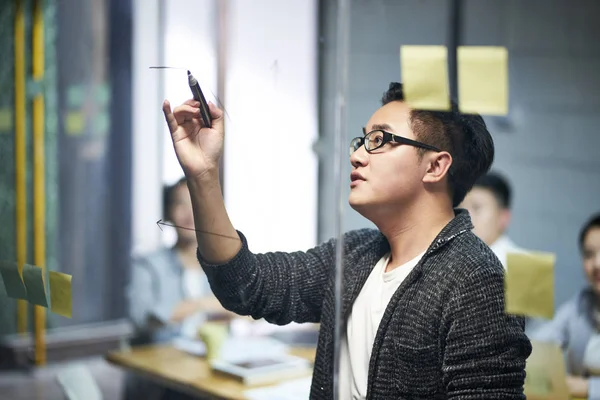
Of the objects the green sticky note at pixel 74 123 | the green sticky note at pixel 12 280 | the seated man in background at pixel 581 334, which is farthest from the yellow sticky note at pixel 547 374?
the green sticky note at pixel 74 123

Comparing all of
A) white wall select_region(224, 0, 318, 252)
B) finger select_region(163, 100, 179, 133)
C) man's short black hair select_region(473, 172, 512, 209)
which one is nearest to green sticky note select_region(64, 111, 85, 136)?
man's short black hair select_region(473, 172, 512, 209)

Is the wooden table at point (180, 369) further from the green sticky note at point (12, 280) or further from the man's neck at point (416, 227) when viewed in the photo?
the man's neck at point (416, 227)

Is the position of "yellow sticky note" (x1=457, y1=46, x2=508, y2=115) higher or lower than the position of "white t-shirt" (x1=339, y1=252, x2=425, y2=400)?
higher

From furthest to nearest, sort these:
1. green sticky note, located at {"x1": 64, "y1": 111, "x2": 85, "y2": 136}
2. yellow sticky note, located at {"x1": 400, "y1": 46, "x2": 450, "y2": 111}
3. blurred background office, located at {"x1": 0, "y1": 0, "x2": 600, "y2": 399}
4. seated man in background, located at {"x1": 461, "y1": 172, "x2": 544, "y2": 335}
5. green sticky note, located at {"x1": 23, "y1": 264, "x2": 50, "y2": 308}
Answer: green sticky note, located at {"x1": 64, "y1": 111, "x2": 85, "y2": 136} → seated man in background, located at {"x1": 461, "y1": 172, "x2": 544, "y2": 335} → green sticky note, located at {"x1": 23, "y1": 264, "x2": 50, "y2": 308} → blurred background office, located at {"x1": 0, "y1": 0, "x2": 600, "y2": 399} → yellow sticky note, located at {"x1": 400, "y1": 46, "x2": 450, "y2": 111}

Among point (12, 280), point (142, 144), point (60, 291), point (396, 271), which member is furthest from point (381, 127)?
point (142, 144)

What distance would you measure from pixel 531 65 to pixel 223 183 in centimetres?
175

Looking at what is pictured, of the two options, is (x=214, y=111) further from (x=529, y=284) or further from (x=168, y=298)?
(x=168, y=298)

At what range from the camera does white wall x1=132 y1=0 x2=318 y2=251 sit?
55.2 inches

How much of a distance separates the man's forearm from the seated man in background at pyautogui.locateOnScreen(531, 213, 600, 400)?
3.09ft

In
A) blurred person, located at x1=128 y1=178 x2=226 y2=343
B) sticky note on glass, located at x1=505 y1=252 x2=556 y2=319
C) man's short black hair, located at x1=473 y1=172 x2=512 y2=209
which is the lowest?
blurred person, located at x1=128 y1=178 x2=226 y2=343

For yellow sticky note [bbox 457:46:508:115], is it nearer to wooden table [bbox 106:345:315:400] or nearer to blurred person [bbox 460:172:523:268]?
wooden table [bbox 106:345:315:400]

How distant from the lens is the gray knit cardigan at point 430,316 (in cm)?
108

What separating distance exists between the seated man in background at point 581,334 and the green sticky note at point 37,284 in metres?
1.18

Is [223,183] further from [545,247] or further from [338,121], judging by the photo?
[545,247]
